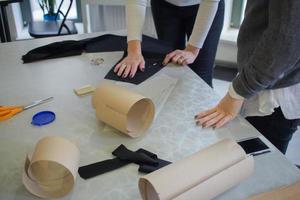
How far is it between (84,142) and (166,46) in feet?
2.36

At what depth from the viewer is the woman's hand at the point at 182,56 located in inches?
50.2

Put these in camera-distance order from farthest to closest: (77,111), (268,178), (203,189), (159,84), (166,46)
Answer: (166,46)
(159,84)
(77,111)
(268,178)
(203,189)

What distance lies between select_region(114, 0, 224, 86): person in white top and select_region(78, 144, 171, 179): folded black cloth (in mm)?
441

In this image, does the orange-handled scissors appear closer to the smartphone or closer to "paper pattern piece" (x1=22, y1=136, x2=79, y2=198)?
"paper pattern piece" (x1=22, y1=136, x2=79, y2=198)

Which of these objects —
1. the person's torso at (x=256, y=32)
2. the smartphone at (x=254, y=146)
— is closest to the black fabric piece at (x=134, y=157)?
the smartphone at (x=254, y=146)

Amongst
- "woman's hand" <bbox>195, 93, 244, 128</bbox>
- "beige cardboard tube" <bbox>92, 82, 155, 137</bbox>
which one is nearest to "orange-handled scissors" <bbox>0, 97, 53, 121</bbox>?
"beige cardboard tube" <bbox>92, 82, 155, 137</bbox>

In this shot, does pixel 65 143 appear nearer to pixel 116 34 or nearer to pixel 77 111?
pixel 77 111

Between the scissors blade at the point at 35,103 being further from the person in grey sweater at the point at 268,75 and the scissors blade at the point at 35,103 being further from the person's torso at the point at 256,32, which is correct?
the person's torso at the point at 256,32

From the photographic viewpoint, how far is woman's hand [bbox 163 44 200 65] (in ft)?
4.18

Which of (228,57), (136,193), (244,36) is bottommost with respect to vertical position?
(228,57)

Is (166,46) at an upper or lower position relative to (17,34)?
upper

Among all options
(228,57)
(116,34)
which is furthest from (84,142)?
(228,57)

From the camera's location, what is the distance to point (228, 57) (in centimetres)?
284

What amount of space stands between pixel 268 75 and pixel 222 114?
7.6 inches
